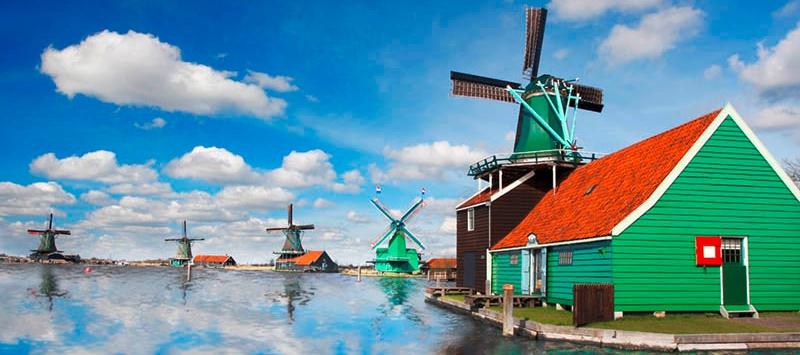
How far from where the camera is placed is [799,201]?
23.3 metres

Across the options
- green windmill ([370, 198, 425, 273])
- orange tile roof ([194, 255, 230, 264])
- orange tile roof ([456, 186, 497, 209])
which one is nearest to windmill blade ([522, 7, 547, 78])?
orange tile roof ([456, 186, 497, 209])

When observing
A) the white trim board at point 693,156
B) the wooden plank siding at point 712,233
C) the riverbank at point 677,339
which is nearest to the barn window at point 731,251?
the wooden plank siding at point 712,233

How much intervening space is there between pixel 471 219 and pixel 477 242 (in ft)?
6.31

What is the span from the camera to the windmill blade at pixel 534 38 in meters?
45.3

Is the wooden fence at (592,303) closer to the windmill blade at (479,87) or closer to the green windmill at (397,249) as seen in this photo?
the windmill blade at (479,87)

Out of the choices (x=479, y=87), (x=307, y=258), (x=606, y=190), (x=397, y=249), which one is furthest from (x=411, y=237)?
(x=606, y=190)

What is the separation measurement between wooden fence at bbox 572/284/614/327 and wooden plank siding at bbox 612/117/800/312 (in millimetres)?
662

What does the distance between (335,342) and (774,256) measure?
16.3m

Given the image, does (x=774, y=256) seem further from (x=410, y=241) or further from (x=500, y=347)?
(x=410, y=241)

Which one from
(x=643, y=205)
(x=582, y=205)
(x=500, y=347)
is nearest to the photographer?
(x=500, y=347)

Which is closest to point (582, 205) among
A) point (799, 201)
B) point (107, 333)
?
point (799, 201)

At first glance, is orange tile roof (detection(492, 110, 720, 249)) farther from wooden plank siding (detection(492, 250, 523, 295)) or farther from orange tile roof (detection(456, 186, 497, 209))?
orange tile roof (detection(456, 186, 497, 209))

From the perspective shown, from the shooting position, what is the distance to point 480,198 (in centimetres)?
3756

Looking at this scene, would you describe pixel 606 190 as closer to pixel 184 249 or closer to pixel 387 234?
A: pixel 387 234
